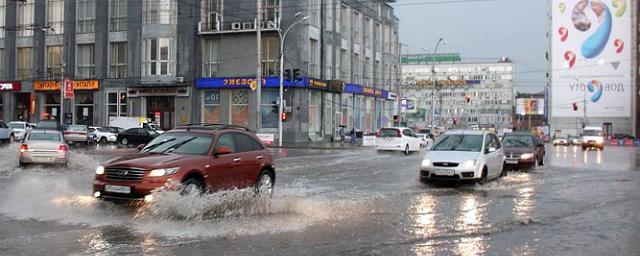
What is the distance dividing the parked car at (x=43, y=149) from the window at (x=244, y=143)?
10650 millimetres

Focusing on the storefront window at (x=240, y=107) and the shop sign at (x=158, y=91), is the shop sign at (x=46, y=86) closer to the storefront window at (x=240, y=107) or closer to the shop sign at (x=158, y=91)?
the shop sign at (x=158, y=91)

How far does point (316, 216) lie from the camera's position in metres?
10.2

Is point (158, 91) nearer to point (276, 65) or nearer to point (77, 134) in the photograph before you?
point (276, 65)

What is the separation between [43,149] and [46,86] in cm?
3795

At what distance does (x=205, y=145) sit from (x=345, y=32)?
45963mm

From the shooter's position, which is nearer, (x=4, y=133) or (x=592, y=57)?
(x=4, y=133)

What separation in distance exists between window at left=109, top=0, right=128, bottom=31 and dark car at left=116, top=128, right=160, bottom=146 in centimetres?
1452

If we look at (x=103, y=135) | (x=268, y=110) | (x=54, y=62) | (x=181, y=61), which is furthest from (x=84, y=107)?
(x=268, y=110)

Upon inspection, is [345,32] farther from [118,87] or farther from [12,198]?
[12,198]

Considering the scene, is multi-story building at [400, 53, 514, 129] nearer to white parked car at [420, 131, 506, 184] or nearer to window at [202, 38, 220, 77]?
window at [202, 38, 220, 77]

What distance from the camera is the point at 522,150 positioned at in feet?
72.8

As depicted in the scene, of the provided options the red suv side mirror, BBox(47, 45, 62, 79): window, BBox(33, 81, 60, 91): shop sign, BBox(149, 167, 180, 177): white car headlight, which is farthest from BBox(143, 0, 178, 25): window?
BBox(149, 167, 180, 177): white car headlight

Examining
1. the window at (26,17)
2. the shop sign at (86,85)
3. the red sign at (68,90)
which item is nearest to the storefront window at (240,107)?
the red sign at (68,90)

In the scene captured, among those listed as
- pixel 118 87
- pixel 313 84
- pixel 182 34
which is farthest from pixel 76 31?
pixel 313 84
